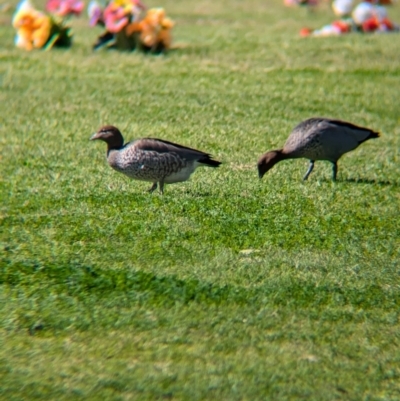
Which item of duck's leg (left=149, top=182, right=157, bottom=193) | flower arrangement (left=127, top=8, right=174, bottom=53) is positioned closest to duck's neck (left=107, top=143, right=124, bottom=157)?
duck's leg (left=149, top=182, right=157, bottom=193)

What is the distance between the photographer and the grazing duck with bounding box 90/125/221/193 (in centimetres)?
772

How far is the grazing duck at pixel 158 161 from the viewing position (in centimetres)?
772

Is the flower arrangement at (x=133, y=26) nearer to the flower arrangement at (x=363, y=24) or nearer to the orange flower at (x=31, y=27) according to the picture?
the orange flower at (x=31, y=27)

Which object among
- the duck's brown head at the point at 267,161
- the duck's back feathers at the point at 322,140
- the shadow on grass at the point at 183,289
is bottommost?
the shadow on grass at the point at 183,289

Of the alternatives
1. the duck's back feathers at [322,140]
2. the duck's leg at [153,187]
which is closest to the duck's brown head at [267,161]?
the duck's back feathers at [322,140]

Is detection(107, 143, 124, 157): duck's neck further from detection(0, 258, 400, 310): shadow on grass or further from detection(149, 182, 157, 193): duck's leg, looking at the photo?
detection(0, 258, 400, 310): shadow on grass

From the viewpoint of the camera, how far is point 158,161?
7.69m

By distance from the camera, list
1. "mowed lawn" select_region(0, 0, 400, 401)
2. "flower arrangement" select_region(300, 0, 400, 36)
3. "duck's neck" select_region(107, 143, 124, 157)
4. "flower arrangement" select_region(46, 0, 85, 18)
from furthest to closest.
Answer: "flower arrangement" select_region(300, 0, 400, 36) < "flower arrangement" select_region(46, 0, 85, 18) < "duck's neck" select_region(107, 143, 124, 157) < "mowed lawn" select_region(0, 0, 400, 401)

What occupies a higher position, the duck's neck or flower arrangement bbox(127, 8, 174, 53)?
flower arrangement bbox(127, 8, 174, 53)

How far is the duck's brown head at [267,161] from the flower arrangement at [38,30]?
24.3 feet

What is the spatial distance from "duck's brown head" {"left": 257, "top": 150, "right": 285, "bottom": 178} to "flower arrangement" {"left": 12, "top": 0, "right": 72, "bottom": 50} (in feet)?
24.3

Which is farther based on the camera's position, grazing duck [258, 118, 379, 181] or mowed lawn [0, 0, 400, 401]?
grazing duck [258, 118, 379, 181]

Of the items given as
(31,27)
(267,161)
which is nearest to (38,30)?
(31,27)

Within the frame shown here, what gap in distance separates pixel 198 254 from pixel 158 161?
135 centimetres
